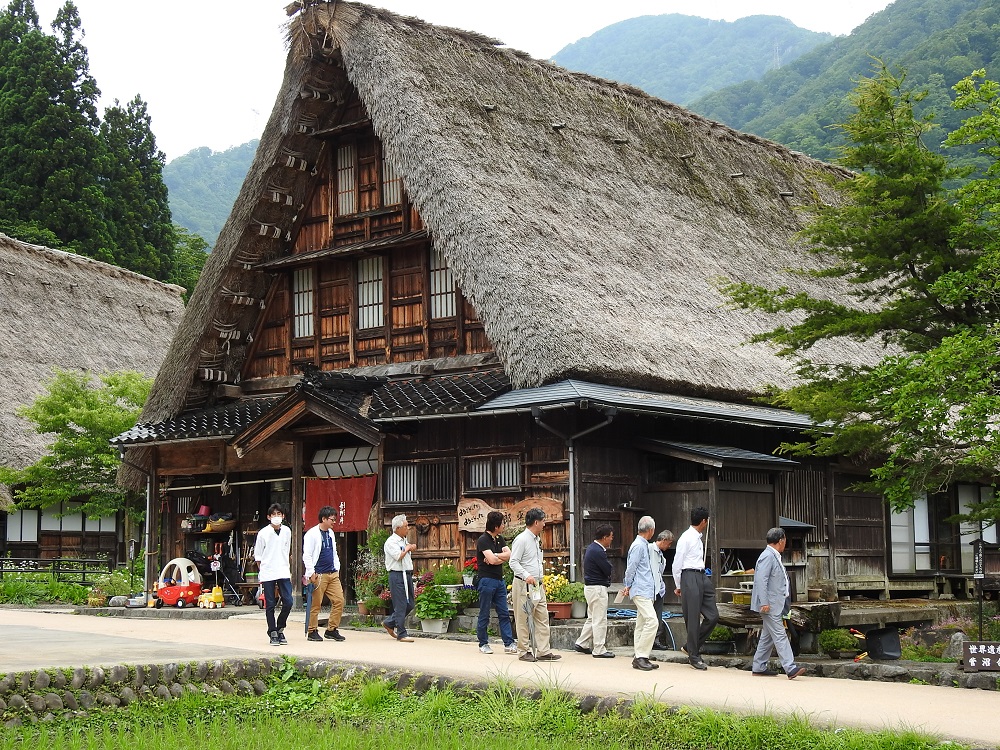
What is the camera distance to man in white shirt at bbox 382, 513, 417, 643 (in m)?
13.3

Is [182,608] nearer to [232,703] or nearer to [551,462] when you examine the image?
[551,462]

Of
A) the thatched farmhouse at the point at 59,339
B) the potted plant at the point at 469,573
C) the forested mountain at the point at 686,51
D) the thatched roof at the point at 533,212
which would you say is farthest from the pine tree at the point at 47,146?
the forested mountain at the point at 686,51

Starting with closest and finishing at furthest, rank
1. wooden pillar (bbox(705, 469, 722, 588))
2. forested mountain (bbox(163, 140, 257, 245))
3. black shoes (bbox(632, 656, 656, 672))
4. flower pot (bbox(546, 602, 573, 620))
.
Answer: black shoes (bbox(632, 656, 656, 672))
flower pot (bbox(546, 602, 573, 620))
wooden pillar (bbox(705, 469, 722, 588))
forested mountain (bbox(163, 140, 257, 245))

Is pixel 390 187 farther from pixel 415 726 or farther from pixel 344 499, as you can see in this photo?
pixel 415 726

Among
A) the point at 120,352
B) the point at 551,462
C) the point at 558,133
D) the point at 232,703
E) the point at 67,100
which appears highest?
the point at 67,100

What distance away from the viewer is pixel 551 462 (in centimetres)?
1495

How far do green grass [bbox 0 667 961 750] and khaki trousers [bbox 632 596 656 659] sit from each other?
2123mm

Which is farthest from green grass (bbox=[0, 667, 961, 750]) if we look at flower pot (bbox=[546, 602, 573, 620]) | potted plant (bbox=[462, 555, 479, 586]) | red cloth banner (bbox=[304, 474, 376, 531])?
red cloth banner (bbox=[304, 474, 376, 531])

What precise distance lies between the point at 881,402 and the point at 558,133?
9102mm

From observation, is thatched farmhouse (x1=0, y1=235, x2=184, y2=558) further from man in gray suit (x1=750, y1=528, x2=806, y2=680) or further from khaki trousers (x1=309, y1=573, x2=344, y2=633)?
man in gray suit (x1=750, y1=528, x2=806, y2=680)

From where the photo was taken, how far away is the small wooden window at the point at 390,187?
18.1 meters

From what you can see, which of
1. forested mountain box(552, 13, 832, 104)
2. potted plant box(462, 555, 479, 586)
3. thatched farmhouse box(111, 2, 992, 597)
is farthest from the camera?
forested mountain box(552, 13, 832, 104)

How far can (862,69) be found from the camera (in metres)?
53.2

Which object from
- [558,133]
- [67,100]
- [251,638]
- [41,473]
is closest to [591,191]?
[558,133]
